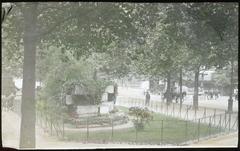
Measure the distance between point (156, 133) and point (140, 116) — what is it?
0.17 m

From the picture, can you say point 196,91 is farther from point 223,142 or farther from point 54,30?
point 54,30

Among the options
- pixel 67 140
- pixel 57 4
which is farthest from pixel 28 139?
pixel 57 4

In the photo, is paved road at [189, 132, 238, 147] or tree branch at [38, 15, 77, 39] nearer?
tree branch at [38, 15, 77, 39]

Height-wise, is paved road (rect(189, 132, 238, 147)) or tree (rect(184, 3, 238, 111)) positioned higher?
tree (rect(184, 3, 238, 111))

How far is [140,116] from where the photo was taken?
9.91 feet

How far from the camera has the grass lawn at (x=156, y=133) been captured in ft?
9.82

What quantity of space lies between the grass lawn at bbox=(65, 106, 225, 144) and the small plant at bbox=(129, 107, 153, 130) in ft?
0.10

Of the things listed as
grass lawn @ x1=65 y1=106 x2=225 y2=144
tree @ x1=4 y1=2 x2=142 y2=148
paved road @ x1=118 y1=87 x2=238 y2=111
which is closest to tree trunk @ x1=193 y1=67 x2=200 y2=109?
paved road @ x1=118 y1=87 x2=238 y2=111

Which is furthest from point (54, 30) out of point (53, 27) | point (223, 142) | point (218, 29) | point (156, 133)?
point (223, 142)

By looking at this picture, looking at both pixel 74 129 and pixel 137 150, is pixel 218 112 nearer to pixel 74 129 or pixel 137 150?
pixel 137 150

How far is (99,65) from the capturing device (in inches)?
118

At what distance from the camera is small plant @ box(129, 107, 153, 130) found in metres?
3.01

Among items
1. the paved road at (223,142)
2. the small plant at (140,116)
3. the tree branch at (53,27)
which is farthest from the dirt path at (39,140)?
the tree branch at (53,27)

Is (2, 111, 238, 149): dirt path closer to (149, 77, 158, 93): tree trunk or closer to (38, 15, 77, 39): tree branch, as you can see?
(149, 77, 158, 93): tree trunk
